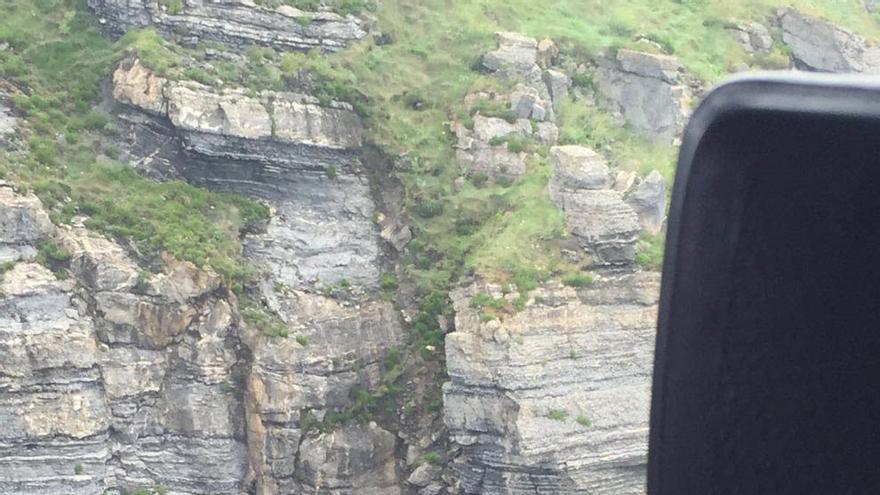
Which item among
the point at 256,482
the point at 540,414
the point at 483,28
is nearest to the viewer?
the point at 540,414

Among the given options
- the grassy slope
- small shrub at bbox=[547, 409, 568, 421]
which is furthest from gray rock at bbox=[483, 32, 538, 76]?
small shrub at bbox=[547, 409, 568, 421]

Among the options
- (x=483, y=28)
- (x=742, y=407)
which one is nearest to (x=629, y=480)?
(x=483, y=28)

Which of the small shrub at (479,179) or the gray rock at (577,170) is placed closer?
the gray rock at (577,170)

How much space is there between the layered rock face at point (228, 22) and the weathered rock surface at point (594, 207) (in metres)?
4.55

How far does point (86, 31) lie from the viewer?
57.4 ft

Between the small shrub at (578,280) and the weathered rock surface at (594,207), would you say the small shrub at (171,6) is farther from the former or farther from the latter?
the small shrub at (578,280)

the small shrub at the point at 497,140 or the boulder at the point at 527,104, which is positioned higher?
the boulder at the point at 527,104

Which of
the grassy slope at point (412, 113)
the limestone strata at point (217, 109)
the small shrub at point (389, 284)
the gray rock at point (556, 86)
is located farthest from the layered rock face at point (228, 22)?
the small shrub at point (389, 284)

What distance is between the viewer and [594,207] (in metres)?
15.3

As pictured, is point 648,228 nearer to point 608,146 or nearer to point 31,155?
point 608,146

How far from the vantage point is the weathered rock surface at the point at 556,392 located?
47.0 feet

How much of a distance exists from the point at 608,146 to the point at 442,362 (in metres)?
4.08

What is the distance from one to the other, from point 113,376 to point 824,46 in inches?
506

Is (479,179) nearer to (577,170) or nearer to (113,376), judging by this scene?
(577,170)
